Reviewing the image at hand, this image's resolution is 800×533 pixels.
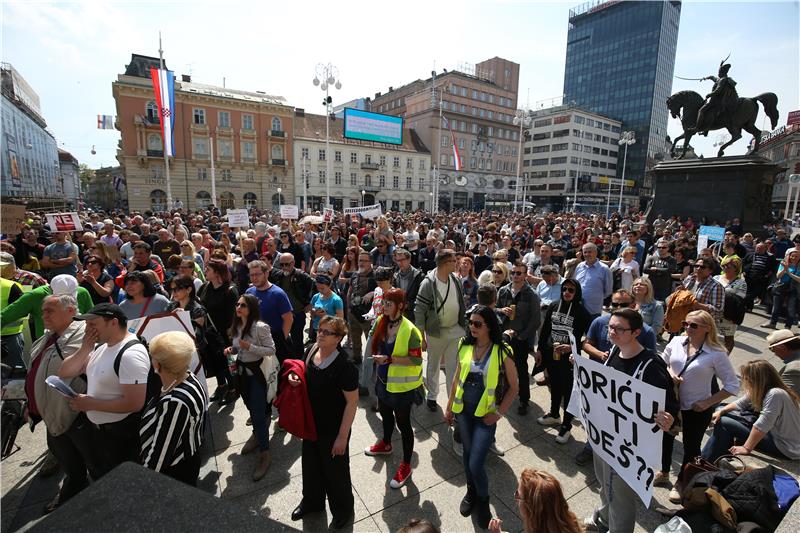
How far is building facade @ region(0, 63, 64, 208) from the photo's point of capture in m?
30.2

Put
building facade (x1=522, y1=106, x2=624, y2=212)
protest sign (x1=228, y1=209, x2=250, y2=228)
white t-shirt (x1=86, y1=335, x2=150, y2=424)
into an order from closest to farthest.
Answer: white t-shirt (x1=86, y1=335, x2=150, y2=424)
protest sign (x1=228, y1=209, x2=250, y2=228)
building facade (x1=522, y1=106, x2=624, y2=212)

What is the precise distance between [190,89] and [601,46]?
92.2 meters

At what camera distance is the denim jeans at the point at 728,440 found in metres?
3.33

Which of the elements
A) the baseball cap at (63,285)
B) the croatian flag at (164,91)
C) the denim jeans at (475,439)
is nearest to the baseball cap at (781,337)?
the denim jeans at (475,439)

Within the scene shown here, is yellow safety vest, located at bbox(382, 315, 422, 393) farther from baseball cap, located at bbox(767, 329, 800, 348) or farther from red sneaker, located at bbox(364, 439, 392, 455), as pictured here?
baseball cap, located at bbox(767, 329, 800, 348)

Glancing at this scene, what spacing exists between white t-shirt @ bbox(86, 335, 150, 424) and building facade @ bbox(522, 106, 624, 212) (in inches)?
3028

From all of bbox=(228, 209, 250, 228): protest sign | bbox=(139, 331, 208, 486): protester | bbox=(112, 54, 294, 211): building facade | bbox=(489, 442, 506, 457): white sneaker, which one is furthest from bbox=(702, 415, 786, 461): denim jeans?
bbox=(112, 54, 294, 211): building facade

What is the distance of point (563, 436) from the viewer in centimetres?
413

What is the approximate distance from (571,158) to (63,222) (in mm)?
80935

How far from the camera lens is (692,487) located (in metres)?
2.31

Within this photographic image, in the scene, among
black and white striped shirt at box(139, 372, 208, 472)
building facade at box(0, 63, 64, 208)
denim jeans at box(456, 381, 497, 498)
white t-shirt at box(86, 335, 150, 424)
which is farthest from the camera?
building facade at box(0, 63, 64, 208)

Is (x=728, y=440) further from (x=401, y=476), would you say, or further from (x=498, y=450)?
(x=401, y=476)

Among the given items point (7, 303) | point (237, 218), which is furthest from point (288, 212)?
point (7, 303)

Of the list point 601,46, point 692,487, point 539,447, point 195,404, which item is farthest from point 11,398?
point 601,46
